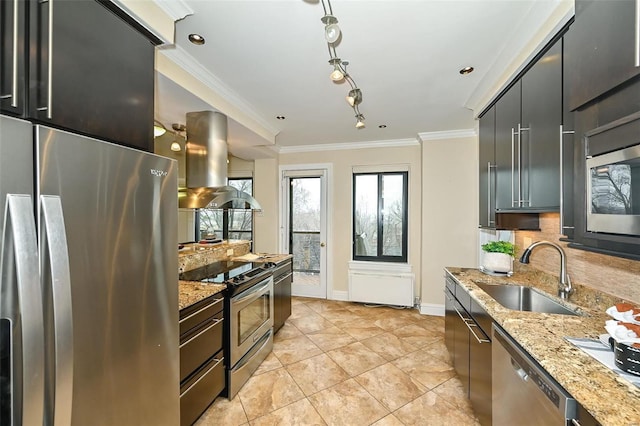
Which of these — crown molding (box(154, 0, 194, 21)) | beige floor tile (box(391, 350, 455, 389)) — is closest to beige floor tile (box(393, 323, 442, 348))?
beige floor tile (box(391, 350, 455, 389))

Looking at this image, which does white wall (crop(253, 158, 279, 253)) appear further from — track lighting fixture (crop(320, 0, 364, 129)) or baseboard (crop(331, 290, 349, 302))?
track lighting fixture (crop(320, 0, 364, 129))

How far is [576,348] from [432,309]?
313 centimetres

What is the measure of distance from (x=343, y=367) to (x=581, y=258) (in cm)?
215

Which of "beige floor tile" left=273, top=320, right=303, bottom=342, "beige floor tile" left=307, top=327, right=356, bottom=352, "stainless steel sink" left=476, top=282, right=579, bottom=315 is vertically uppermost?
"stainless steel sink" left=476, top=282, right=579, bottom=315

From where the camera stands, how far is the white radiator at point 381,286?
4.40m

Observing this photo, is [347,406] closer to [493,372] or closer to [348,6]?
[493,372]

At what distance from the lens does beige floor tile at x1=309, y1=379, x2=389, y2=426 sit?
207cm

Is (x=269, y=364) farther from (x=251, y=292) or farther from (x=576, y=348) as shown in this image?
(x=576, y=348)

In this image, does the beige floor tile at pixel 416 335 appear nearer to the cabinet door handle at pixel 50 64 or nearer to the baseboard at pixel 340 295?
the baseboard at pixel 340 295

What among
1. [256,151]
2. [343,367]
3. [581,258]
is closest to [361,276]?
[343,367]

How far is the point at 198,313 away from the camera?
190 centimetres

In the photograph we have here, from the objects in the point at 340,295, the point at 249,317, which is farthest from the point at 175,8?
the point at 340,295

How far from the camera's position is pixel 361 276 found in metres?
4.61

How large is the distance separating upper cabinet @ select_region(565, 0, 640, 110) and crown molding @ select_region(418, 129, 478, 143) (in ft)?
9.31
